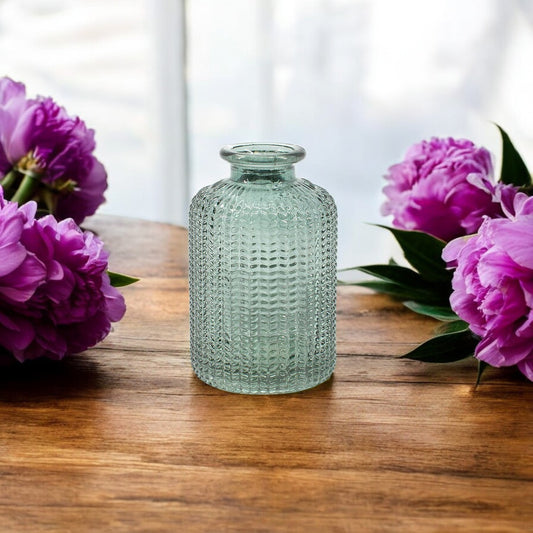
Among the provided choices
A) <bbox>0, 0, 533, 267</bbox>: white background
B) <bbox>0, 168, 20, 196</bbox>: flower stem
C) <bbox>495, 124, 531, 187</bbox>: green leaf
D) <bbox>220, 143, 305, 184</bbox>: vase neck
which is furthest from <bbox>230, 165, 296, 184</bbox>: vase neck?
<bbox>0, 0, 533, 267</bbox>: white background

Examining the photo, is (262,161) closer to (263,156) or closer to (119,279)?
(263,156)

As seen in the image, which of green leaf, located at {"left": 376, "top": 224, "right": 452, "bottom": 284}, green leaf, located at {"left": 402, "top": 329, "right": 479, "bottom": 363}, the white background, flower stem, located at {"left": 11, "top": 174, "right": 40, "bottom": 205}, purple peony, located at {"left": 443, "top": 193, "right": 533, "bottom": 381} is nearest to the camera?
purple peony, located at {"left": 443, "top": 193, "right": 533, "bottom": 381}

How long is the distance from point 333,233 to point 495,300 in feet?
0.58

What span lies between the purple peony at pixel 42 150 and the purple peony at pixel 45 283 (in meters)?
0.34

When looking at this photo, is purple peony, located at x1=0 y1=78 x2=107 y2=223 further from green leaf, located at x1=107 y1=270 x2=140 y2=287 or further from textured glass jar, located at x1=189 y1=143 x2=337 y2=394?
textured glass jar, located at x1=189 y1=143 x2=337 y2=394

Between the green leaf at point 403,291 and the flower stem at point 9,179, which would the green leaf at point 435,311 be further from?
the flower stem at point 9,179

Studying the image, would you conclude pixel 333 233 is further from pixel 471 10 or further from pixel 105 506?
pixel 471 10

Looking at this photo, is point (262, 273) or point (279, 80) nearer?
point (262, 273)

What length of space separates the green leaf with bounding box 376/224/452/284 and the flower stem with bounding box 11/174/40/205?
49 centimetres

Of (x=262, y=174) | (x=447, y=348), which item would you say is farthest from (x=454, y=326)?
(x=262, y=174)

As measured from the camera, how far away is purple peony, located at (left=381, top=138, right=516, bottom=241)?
1.12 metres

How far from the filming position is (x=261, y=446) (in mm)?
816

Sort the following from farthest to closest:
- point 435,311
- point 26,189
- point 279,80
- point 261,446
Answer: point 279,80
point 26,189
point 435,311
point 261,446

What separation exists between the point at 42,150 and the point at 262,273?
1.54 ft
